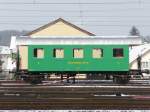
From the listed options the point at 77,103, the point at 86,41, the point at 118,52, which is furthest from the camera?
the point at 86,41

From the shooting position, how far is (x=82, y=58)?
35.5 m

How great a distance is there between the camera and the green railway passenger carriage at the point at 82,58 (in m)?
35.5

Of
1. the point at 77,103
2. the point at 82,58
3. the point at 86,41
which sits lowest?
the point at 77,103

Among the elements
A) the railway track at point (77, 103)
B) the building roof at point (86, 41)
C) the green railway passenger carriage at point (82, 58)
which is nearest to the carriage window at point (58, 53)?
the green railway passenger carriage at point (82, 58)

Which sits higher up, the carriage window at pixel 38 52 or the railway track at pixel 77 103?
the carriage window at pixel 38 52

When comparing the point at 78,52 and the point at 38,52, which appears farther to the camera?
the point at 38,52

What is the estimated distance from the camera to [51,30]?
5969 cm

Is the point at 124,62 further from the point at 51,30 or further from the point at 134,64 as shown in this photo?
the point at 51,30

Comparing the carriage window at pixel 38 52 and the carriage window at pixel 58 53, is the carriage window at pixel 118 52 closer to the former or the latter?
the carriage window at pixel 58 53

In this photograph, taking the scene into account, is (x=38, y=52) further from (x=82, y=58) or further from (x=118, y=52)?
(x=118, y=52)

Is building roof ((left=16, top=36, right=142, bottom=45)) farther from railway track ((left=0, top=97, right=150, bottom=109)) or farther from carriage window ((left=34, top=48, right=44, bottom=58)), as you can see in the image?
railway track ((left=0, top=97, right=150, bottom=109))

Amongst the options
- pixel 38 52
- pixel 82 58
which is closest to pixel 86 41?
pixel 82 58

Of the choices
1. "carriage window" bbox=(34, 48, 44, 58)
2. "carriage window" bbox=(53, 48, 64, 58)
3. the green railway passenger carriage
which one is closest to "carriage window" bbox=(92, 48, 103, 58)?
the green railway passenger carriage

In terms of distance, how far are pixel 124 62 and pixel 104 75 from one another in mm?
1971
